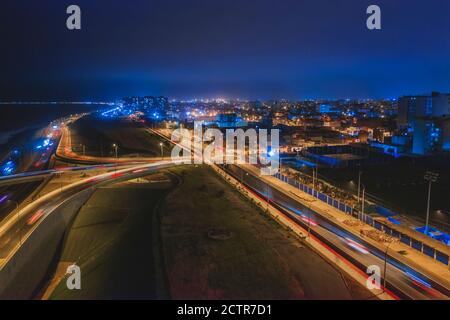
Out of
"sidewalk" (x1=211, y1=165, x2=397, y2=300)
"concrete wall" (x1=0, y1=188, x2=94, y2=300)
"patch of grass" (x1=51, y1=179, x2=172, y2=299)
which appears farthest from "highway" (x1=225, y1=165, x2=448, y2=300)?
"concrete wall" (x1=0, y1=188, x2=94, y2=300)

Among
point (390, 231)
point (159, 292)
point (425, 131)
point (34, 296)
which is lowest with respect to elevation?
point (34, 296)

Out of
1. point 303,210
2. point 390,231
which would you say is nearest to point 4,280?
point 303,210

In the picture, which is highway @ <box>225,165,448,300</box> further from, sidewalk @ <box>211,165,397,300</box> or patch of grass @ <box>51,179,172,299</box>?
patch of grass @ <box>51,179,172,299</box>

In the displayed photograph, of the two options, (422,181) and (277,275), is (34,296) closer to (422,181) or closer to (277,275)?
(277,275)

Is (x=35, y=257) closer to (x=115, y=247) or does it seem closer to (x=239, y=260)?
(x=115, y=247)

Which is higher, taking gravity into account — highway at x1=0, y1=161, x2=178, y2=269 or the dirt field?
highway at x1=0, y1=161, x2=178, y2=269

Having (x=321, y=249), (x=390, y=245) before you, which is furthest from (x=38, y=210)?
(x=390, y=245)
